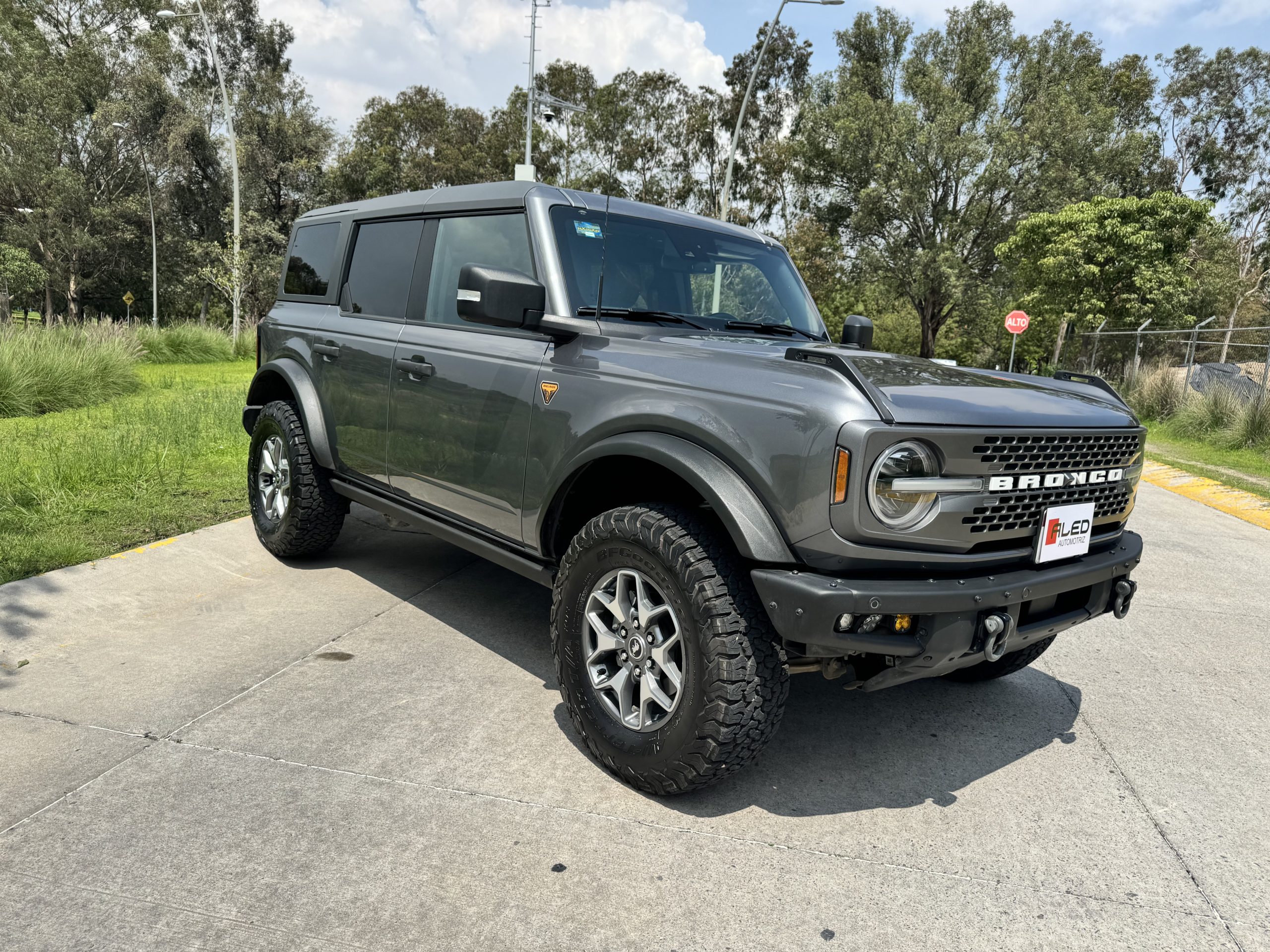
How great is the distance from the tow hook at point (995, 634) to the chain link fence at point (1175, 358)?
41.9 feet

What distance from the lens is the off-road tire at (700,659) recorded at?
2516mm

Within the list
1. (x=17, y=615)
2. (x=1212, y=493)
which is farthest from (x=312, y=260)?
(x=1212, y=493)

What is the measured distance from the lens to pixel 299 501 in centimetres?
473


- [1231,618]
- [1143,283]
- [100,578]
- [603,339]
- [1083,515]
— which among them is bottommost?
[100,578]

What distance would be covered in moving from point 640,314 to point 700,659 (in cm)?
146

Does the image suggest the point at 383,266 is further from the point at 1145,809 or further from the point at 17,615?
the point at 1145,809

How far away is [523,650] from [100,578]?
92.7 inches

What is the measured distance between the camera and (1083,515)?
2.80 m

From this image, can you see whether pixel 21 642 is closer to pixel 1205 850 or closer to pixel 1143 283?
pixel 1205 850

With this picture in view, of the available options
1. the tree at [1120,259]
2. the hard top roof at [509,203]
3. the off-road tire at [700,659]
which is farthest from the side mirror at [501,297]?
the tree at [1120,259]

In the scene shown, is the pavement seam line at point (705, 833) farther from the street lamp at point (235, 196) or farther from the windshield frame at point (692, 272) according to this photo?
the street lamp at point (235, 196)

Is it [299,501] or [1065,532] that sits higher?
[1065,532]

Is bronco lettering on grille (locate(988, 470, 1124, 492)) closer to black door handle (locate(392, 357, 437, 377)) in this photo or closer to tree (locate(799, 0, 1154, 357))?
black door handle (locate(392, 357, 437, 377))

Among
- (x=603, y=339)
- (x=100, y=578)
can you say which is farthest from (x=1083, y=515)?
(x=100, y=578)
